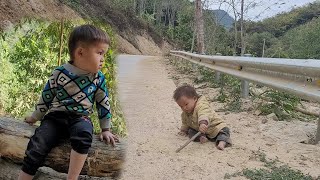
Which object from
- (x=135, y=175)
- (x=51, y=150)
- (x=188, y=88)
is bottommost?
(x=135, y=175)

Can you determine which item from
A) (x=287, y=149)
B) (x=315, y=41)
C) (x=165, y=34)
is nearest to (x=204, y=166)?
(x=287, y=149)

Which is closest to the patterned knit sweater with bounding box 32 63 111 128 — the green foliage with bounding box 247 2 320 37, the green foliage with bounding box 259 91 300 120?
the green foliage with bounding box 259 91 300 120

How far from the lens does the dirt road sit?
8.57 feet

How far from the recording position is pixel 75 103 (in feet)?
7.38

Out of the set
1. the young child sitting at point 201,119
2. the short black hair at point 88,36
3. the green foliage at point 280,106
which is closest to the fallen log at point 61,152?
the short black hair at point 88,36

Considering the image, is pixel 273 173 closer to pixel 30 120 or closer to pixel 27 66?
pixel 30 120

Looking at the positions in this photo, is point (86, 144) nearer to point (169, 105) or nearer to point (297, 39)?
point (169, 105)

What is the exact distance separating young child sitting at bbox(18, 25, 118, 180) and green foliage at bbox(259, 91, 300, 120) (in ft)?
8.36

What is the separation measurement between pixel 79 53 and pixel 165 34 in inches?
1841

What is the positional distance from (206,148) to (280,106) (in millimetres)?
1645

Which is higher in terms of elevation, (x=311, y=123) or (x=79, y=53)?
(x=79, y=53)

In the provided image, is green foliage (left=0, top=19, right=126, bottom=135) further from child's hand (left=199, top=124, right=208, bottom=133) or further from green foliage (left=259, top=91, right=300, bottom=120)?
child's hand (left=199, top=124, right=208, bottom=133)

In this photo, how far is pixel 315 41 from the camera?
33.2 meters

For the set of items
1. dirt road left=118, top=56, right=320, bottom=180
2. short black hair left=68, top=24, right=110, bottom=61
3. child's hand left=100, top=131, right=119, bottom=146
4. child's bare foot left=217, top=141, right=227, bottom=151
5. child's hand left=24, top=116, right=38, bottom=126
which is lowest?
dirt road left=118, top=56, right=320, bottom=180
